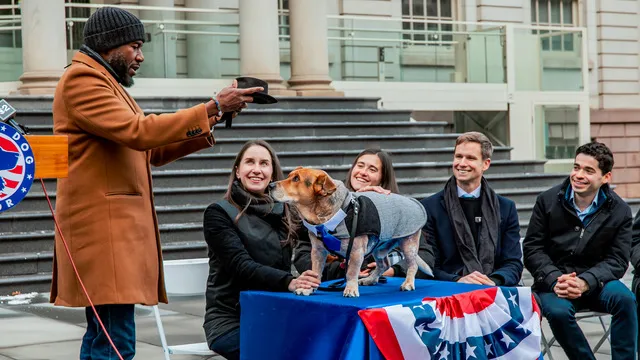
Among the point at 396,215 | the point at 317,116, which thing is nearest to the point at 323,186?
the point at 396,215

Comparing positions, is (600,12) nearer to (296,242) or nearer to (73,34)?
(73,34)

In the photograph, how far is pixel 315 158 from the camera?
15359mm

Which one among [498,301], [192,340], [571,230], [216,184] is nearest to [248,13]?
[216,184]

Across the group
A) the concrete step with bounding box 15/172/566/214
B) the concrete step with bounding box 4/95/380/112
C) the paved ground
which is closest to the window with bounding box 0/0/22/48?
the concrete step with bounding box 4/95/380/112

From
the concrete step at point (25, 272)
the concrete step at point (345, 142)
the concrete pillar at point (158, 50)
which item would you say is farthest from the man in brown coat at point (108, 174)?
the concrete pillar at point (158, 50)

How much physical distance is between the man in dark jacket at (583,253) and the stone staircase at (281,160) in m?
6.31

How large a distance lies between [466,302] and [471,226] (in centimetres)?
151

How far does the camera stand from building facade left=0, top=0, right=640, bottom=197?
1603 centimetres

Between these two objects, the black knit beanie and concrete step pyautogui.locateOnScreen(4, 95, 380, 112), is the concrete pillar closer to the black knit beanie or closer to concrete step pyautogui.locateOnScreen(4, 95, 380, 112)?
concrete step pyautogui.locateOnScreen(4, 95, 380, 112)

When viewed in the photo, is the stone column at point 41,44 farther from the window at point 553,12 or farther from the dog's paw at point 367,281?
the window at point 553,12

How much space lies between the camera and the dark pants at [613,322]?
631 cm

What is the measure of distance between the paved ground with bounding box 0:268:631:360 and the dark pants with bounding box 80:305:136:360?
2393 mm

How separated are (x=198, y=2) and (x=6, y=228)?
10.8m

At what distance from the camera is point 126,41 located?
15.5 feet
